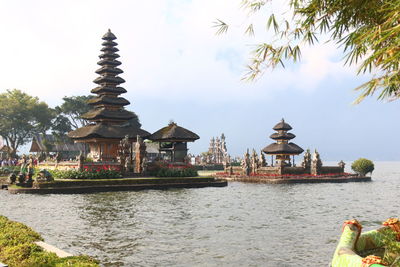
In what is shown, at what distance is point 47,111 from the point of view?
77.9 m

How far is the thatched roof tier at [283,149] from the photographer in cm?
5594

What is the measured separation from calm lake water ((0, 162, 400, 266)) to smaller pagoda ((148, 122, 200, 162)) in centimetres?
1870

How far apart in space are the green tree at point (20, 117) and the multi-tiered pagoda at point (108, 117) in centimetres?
2751

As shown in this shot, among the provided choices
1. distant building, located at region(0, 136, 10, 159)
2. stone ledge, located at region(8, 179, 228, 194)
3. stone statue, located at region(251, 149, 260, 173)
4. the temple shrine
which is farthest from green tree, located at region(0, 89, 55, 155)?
stone ledge, located at region(8, 179, 228, 194)

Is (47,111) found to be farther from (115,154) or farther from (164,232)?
(164,232)

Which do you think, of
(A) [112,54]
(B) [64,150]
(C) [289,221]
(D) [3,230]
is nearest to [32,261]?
(D) [3,230]

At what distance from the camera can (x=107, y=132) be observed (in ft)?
153

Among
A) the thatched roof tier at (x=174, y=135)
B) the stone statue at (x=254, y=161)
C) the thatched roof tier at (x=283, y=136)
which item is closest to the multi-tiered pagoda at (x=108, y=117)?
the thatched roof tier at (x=174, y=135)

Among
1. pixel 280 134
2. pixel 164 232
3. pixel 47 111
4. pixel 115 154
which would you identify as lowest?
pixel 164 232

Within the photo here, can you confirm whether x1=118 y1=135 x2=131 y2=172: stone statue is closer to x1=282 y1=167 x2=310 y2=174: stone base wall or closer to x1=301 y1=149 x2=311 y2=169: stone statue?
x1=282 y1=167 x2=310 y2=174: stone base wall

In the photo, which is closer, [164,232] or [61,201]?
[164,232]

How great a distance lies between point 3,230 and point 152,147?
7497 cm

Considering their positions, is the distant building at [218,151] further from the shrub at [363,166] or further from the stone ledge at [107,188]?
the stone ledge at [107,188]

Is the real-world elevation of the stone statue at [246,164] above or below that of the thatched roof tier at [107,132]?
below
